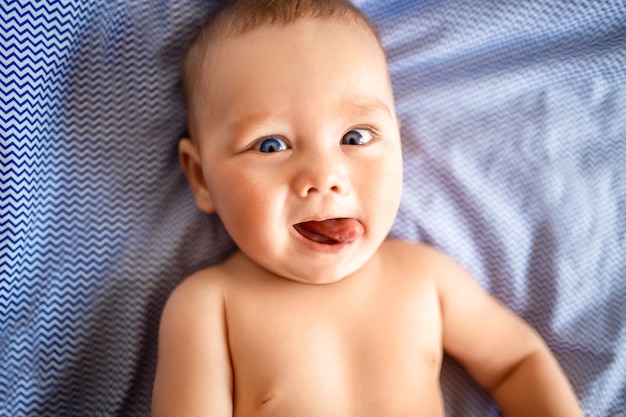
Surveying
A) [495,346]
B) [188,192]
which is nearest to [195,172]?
[188,192]

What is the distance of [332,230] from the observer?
3.38 feet

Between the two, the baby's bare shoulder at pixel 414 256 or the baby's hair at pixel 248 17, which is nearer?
the baby's hair at pixel 248 17

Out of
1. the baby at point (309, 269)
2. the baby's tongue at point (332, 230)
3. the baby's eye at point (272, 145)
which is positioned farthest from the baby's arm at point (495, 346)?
the baby's eye at point (272, 145)

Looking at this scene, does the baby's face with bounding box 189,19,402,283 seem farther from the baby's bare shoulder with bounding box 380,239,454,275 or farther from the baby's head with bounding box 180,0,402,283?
the baby's bare shoulder with bounding box 380,239,454,275

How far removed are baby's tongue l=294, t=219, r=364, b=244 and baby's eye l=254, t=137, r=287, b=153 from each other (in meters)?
0.14

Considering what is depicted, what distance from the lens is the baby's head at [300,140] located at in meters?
1.00

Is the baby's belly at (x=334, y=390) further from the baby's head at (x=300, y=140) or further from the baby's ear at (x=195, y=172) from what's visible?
the baby's ear at (x=195, y=172)

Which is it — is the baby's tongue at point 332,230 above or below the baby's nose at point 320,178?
below

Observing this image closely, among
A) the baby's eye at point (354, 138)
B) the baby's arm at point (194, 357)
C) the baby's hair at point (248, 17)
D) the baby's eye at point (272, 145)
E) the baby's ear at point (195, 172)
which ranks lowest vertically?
the baby's arm at point (194, 357)

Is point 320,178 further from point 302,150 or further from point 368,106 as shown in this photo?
point 368,106

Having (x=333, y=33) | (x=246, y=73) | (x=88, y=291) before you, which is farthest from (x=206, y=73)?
(x=88, y=291)

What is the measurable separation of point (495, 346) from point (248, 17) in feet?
2.68

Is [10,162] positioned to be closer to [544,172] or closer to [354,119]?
[354,119]

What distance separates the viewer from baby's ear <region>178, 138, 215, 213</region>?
1178mm
